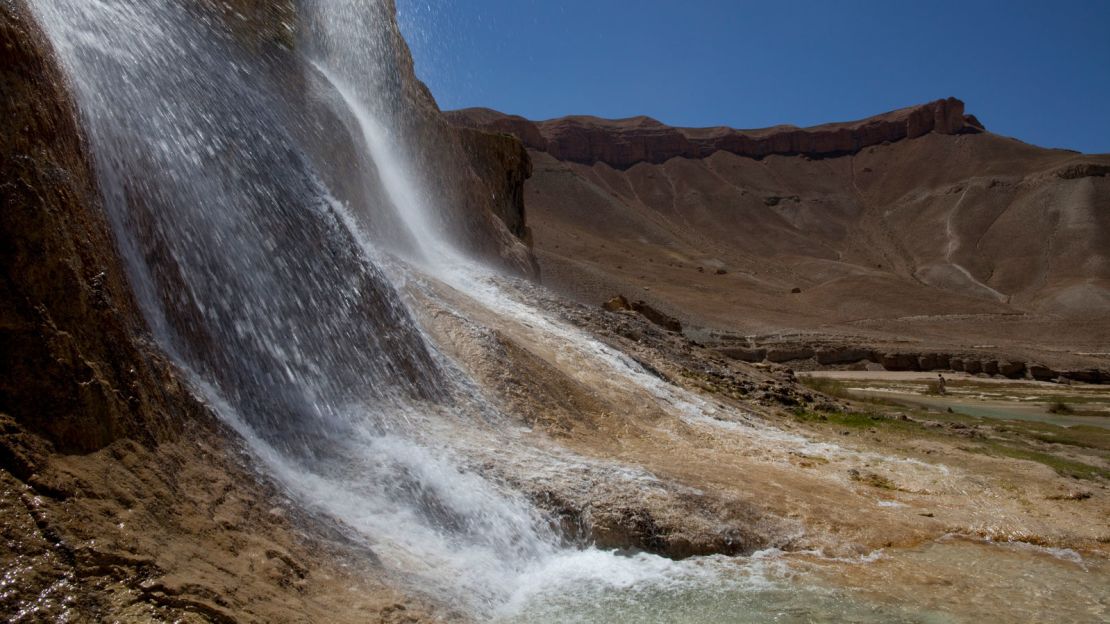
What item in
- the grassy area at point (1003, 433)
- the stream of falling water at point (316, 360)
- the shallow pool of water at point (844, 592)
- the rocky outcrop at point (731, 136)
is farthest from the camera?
the rocky outcrop at point (731, 136)

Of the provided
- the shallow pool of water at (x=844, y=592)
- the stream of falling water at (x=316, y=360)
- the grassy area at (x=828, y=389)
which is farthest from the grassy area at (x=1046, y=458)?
the grassy area at (x=828, y=389)

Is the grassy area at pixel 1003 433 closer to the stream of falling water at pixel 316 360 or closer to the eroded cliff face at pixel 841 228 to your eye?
the stream of falling water at pixel 316 360

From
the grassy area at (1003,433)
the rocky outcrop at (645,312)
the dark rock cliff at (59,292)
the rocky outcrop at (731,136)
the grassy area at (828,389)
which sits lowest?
the grassy area at (828,389)

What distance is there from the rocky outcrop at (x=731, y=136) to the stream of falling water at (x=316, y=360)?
101 m

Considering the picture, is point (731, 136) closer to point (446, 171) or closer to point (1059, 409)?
point (1059, 409)

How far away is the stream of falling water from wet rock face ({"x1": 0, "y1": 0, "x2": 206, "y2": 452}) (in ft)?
1.94

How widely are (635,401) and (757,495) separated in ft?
12.1

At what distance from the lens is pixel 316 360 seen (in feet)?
25.0

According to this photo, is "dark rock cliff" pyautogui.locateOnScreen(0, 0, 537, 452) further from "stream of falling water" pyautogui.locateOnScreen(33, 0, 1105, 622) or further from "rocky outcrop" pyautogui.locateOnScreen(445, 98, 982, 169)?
"rocky outcrop" pyautogui.locateOnScreen(445, 98, 982, 169)

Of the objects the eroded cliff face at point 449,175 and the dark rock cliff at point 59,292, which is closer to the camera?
the dark rock cliff at point 59,292

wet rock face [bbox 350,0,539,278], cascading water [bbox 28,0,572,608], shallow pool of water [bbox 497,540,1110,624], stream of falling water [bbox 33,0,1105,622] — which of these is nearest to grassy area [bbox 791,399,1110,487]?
→ shallow pool of water [bbox 497,540,1110,624]

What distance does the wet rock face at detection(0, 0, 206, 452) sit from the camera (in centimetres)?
426

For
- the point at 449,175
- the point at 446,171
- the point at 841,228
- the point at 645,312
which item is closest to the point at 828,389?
the point at 645,312

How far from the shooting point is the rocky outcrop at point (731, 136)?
111000mm
